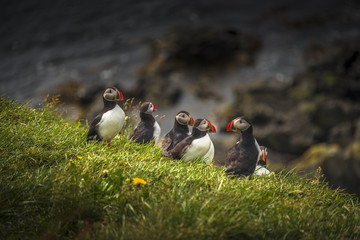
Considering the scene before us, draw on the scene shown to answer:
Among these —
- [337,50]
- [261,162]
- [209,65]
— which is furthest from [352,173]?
[209,65]

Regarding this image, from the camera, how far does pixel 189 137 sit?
483 cm

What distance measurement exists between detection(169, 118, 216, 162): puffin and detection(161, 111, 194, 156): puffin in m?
0.22

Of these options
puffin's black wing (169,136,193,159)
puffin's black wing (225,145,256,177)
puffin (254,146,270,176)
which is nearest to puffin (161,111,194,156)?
puffin's black wing (169,136,193,159)

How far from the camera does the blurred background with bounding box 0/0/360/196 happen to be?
17266 mm

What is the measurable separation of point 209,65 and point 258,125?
1209 cm

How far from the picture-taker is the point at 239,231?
9.75ft

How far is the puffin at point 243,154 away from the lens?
4.37m

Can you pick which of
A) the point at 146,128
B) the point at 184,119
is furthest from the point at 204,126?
the point at 146,128

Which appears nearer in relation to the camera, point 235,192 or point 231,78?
point 235,192

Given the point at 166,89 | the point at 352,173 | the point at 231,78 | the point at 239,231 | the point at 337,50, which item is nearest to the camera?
the point at 239,231

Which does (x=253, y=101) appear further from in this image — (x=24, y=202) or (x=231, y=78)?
(x=24, y=202)

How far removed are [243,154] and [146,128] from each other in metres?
1.77

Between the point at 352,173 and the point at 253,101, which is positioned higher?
the point at 352,173

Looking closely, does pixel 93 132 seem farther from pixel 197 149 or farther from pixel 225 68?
pixel 225 68
